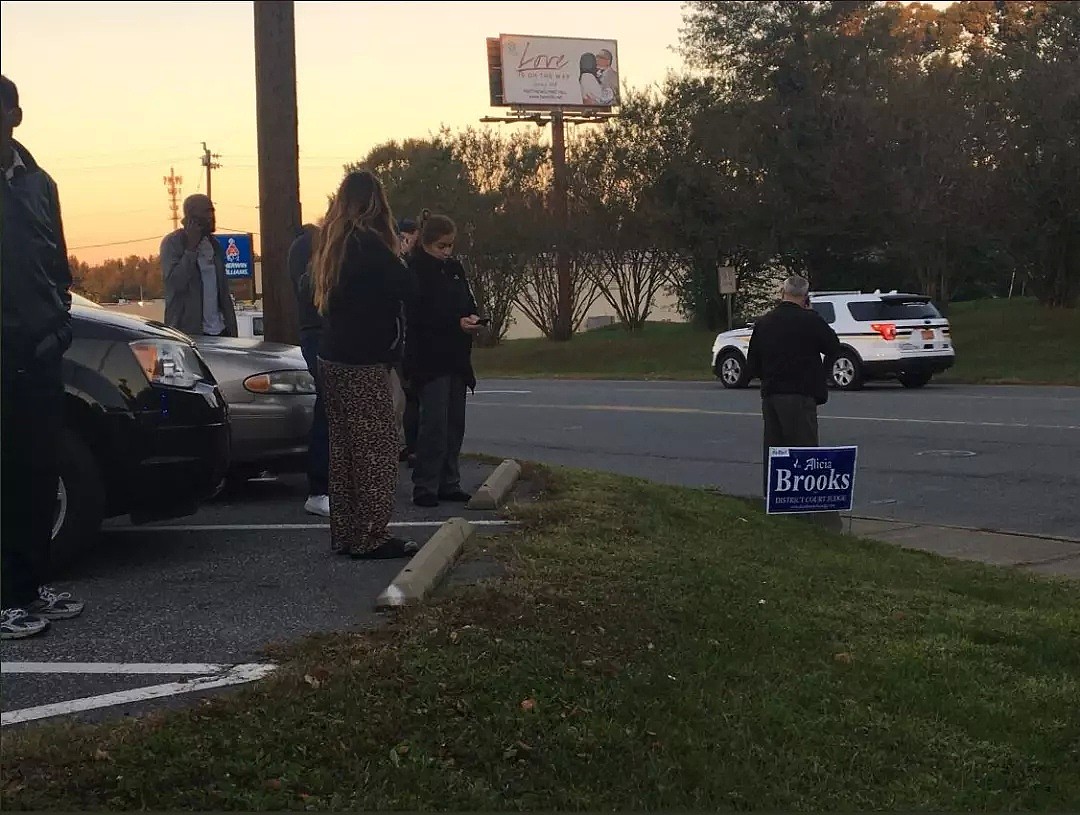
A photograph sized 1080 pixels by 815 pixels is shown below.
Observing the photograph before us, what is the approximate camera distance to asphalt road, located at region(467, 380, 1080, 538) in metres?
11.0

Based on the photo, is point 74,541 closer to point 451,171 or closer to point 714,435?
point 714,435

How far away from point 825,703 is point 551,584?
140 cm

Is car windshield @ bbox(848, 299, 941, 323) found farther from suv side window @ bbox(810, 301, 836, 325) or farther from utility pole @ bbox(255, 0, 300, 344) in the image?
utility pole @ bbox(255, 0, 300, 344)

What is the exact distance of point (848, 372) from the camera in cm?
2322

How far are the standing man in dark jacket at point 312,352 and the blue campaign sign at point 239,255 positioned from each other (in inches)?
1359

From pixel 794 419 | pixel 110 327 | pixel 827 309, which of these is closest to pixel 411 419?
pixel 794 419

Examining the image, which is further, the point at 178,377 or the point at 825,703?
the point at 178,377

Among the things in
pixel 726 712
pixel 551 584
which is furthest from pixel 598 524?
pixel 726 712

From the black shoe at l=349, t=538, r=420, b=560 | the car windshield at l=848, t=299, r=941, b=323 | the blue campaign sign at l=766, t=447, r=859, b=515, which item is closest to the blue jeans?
the black shoe at l=349, t=538, r=420, b=560

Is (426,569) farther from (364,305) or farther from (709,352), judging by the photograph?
(709,352)

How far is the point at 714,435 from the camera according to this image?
52.4 ft

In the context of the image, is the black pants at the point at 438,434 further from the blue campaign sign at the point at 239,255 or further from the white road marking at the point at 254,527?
the blue campaign sign at the point at 239,255

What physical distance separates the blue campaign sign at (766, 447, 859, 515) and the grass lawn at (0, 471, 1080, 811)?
7.60 ft

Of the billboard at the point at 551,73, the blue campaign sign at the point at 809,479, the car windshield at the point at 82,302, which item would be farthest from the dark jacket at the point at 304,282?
the billboard at the point at 551,73
